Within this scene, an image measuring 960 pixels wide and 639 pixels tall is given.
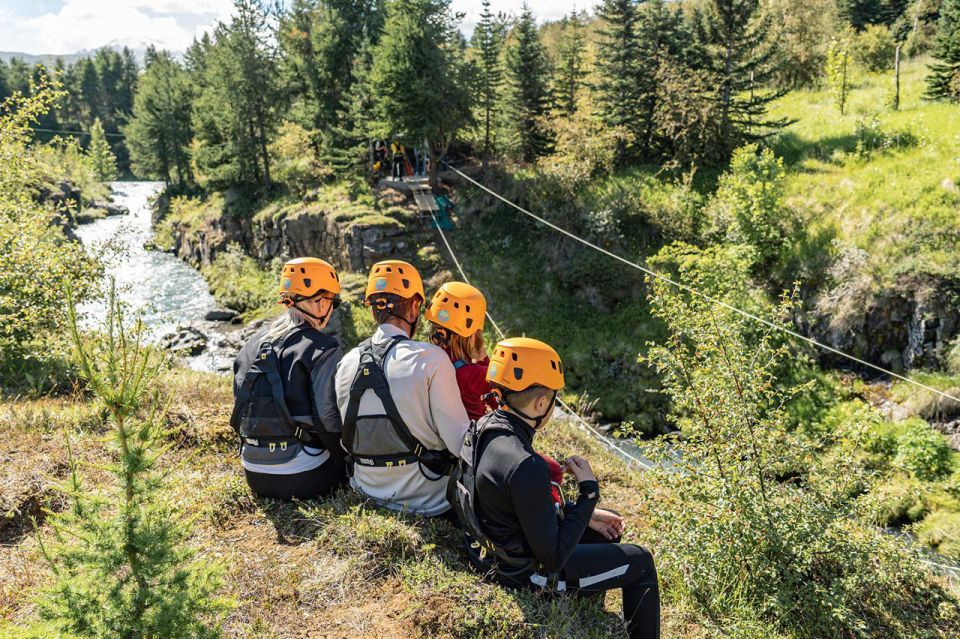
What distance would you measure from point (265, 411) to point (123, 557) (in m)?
2.01

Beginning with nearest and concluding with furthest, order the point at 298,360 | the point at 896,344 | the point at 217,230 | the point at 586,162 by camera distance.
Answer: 1. the point at 298,360
2. the point at 896,344
3. the point at 586,162
4. the point at 217,230

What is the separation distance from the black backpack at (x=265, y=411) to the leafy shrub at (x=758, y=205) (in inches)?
657

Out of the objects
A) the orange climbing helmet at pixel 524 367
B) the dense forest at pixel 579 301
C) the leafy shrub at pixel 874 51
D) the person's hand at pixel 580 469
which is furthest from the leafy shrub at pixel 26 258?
the leafy shrub at pixel 874 51

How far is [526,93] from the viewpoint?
25359 millimetres

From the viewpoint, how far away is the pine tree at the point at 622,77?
22.7 m

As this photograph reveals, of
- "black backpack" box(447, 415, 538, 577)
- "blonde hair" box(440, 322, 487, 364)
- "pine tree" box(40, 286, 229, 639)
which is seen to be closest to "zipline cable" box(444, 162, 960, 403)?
"blonde hair" box(440, 322, 487, 364)

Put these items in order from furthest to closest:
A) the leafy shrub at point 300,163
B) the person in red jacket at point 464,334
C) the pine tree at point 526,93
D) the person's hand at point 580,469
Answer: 1. the leafy shrub at point 300,163
2. the pine tree at point 526,93
3. the person in red jacket at point 464,334
4. the person's hand at point 580,469

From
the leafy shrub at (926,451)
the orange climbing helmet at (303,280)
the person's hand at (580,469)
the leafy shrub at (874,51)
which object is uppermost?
the leafy shrub at (874,51)

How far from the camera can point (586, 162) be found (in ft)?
76.0

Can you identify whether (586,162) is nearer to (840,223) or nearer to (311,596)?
(840,223)

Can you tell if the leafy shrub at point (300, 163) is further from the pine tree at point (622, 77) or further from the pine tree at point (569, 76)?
the pine tree at point (622, 77)

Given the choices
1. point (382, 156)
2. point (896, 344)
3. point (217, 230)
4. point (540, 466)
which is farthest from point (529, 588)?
point (217, 230)

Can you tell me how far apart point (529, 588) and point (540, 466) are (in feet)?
3.96

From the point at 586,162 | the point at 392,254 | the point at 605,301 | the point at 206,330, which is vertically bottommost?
the point at 206,330
